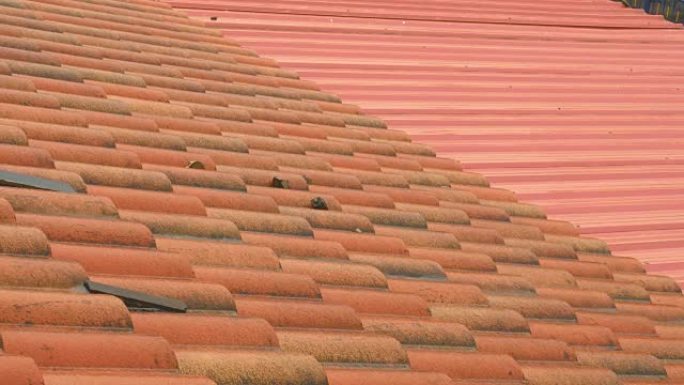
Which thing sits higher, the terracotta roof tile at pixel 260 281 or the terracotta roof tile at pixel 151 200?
the terracotta roof tile at pixel 151 200

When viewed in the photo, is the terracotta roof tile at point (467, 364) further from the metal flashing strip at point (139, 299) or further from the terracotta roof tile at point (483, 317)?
the metal flashing strip at point (139, 299)

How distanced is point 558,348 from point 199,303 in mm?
1366

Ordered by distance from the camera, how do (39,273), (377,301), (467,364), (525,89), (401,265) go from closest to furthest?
(39,273)
(467,364)
(377,301)
(401,265)
(525,89)

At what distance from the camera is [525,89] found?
779 centimetres

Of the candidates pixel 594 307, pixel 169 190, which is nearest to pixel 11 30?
pixel 169 190

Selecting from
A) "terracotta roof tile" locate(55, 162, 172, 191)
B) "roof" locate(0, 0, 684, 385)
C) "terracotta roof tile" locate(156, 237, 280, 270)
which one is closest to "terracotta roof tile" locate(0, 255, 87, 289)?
"roof" locate(0, 0, 684, 385)

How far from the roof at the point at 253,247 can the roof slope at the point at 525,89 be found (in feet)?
2.11

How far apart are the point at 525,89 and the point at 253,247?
15.5 ft

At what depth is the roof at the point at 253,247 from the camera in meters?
2.58

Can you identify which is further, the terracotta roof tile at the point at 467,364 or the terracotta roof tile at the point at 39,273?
the terracotta roof tile at the point at 467,364

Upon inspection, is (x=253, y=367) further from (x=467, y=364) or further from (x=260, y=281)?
(x=467, y=364)

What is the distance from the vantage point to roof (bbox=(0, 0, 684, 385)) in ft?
8.48

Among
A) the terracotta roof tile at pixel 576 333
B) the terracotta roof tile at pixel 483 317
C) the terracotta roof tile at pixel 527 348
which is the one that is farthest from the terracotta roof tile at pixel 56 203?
the terracotta roof tile at pixel 576 333

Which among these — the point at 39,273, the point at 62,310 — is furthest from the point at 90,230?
the point at 62,310
